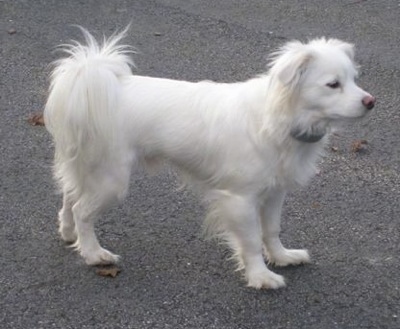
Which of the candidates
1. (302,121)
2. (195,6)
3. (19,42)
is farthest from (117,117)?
(195,6)

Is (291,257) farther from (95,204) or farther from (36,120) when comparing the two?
(36,120)

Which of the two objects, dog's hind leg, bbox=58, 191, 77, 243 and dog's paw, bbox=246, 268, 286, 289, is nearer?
dog's paw, bbox=246, 268, 286, 289

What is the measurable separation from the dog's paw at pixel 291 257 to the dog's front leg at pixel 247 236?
0.15m

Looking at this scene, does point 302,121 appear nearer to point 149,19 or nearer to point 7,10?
point 149,19

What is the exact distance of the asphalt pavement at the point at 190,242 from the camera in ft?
12.2

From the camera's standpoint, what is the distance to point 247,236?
12.6 feet

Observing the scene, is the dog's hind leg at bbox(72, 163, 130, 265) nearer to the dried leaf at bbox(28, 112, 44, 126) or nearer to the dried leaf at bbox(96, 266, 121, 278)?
the dried leaf at bbox(96, 266, 121, 278)

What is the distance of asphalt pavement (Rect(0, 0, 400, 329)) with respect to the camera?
3709 millimetres

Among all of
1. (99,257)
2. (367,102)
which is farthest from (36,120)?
(367,102)

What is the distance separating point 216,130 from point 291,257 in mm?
841

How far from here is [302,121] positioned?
358cm

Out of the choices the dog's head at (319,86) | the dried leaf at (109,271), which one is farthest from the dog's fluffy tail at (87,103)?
the dog's head at (319,86)

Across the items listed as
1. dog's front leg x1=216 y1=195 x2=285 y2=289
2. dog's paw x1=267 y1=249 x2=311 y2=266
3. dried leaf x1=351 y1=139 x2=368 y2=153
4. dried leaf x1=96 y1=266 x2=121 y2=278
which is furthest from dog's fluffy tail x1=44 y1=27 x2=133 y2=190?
dried leaf x1=351 y1=139 x2=368 y2=153

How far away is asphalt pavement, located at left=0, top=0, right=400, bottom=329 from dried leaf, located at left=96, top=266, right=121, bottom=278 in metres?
0.04
